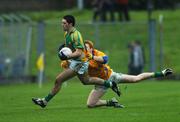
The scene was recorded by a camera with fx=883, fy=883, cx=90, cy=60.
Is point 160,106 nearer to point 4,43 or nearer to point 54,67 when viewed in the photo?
point 4,43

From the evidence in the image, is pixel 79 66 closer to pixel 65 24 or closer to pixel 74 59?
pixel 74 59

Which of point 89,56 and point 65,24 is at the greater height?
point 65,24

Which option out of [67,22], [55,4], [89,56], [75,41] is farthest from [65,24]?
[55,4]

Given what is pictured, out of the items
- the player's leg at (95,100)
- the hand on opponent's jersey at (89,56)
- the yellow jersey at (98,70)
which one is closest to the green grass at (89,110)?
the player's leg at (95,100)

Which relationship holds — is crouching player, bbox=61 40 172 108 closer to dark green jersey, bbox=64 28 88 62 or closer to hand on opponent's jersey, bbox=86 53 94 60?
hand on opponent's jersey, bbox=86 53 94 60

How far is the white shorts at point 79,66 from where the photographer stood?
66.7 feet

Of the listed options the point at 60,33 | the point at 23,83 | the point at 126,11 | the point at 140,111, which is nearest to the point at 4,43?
the point at 23,83

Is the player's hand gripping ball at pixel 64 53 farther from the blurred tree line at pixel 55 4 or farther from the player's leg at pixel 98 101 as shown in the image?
the blurred tree line at pixel 55 4

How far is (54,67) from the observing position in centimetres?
4150

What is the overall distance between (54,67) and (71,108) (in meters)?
20.9

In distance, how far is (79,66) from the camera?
2036cm

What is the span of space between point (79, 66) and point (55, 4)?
3714 centimetres

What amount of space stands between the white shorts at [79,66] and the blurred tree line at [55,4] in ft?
110

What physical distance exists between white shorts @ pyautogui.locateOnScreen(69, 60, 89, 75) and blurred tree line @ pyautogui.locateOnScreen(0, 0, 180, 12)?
33.6 metres
